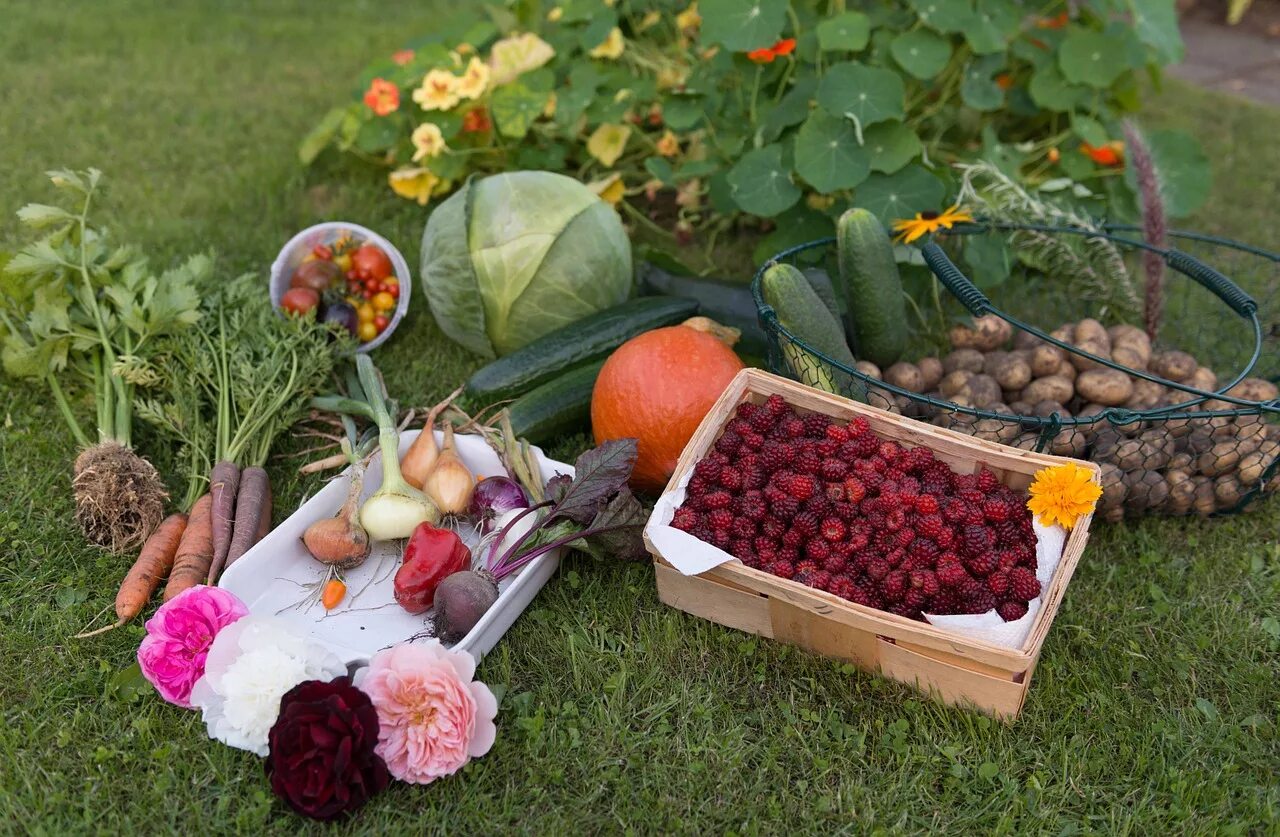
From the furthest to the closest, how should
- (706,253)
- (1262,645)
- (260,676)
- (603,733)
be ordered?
(706,253), (1262,645), (603,733), (260,676)

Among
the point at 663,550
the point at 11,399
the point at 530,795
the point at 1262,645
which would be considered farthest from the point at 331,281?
the point at 1262,645

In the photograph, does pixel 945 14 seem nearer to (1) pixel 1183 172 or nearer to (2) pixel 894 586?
(1) pixel 1183 172

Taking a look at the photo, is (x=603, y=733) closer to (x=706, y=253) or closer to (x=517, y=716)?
(x=517, y=716)

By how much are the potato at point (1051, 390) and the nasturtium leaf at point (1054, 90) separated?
5.31ft

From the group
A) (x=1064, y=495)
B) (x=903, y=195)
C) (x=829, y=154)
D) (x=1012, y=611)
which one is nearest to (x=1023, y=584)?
(x=1012, y=611)

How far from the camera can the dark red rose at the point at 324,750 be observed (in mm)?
1768

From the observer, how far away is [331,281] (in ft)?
10.6

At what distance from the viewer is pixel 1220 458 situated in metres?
2.55

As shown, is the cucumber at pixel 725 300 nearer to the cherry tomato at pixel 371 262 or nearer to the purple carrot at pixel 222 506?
the cherry tomato at pixel 371 262

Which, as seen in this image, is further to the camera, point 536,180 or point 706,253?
point 706,253

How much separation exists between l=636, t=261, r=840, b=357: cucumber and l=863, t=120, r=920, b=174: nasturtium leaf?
0.49m

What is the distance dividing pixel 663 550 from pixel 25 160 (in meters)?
3.87

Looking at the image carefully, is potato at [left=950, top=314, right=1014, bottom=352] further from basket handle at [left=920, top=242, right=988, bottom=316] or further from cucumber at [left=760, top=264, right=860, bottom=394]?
cucumber at [left=760, top=264, right=860, bottom=394]

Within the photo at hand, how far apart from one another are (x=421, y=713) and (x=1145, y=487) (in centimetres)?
193
